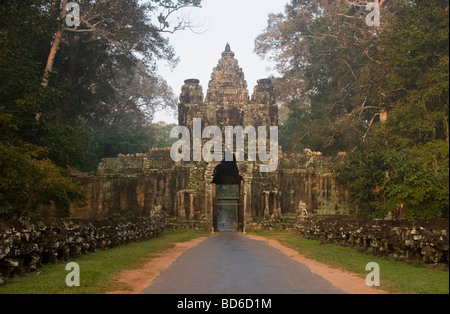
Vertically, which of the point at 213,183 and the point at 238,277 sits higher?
the point at 213,183

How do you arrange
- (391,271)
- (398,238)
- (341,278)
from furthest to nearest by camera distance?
1. (398,238)
2. (391,271)
3. (341,278)

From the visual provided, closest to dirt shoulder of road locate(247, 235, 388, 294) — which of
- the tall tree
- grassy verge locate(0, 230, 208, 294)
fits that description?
grassy verge locate(0, 230, 208, 294)

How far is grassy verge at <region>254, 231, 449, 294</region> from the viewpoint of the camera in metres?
10.6

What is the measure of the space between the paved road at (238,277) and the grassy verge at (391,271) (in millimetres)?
1237

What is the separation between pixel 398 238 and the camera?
15789 mm

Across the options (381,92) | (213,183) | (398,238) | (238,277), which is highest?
(381,92)

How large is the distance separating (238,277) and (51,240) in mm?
5586

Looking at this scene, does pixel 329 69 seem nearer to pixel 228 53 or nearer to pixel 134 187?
pixel 228 53

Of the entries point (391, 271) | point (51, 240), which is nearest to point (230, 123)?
point (51, 240)

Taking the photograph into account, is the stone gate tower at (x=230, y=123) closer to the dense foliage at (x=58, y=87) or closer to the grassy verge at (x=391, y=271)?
the dense foliage at (x=58, y=87)

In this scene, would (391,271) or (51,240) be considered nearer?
(391,271)

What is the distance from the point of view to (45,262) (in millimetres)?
14539
